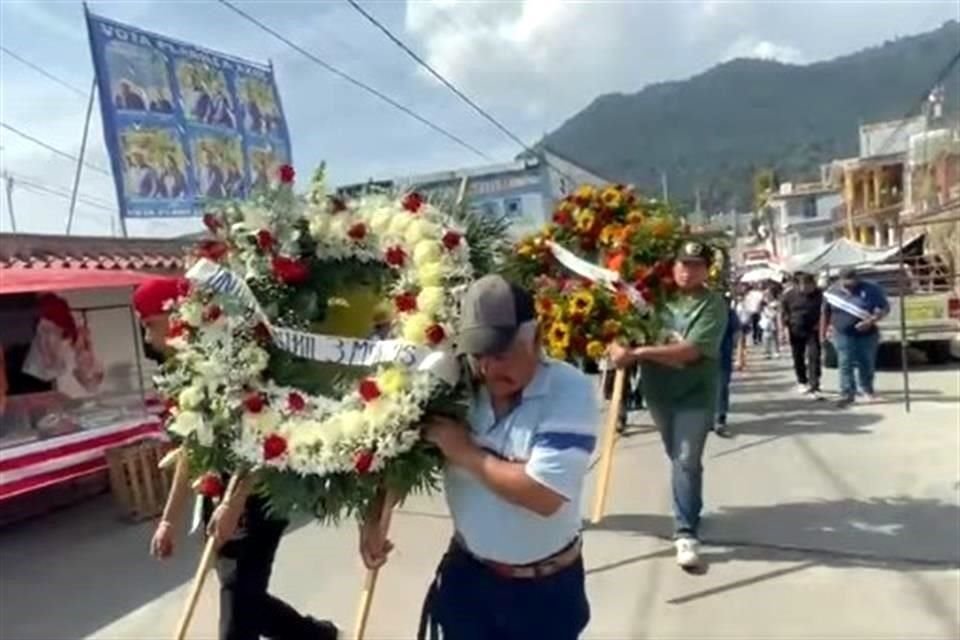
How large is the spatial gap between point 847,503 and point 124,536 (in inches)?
206

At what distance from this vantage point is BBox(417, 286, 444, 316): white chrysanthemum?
272cm

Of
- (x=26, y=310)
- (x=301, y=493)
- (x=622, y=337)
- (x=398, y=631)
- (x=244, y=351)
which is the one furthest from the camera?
(x=26, y=310)

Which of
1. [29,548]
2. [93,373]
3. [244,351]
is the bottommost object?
[29,548]

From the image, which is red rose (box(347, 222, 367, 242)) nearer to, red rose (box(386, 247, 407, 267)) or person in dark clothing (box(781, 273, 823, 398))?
red rose (box(386, 247, 407, 267))

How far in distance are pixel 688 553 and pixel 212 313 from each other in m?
3.25

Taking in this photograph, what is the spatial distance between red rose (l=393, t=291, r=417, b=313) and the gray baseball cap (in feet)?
1.11

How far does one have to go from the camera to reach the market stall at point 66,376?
8180 millimetres

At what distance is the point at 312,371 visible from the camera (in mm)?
2953

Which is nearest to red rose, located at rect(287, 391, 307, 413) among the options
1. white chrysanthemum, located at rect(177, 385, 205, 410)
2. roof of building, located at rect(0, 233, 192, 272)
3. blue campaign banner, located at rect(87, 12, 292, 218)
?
white chrysanthemum, located at rect(177, 385, 205, 410)

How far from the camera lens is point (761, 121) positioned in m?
190

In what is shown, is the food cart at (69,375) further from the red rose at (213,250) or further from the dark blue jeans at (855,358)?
the dark blue jeans at (855,358)

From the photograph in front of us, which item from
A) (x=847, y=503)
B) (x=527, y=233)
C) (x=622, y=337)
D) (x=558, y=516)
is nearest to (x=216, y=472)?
(x=558, y=516)

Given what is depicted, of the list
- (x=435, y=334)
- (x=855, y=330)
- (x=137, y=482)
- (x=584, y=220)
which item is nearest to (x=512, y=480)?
(x=435, y=334)

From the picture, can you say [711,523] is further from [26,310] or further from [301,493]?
[26,310]
